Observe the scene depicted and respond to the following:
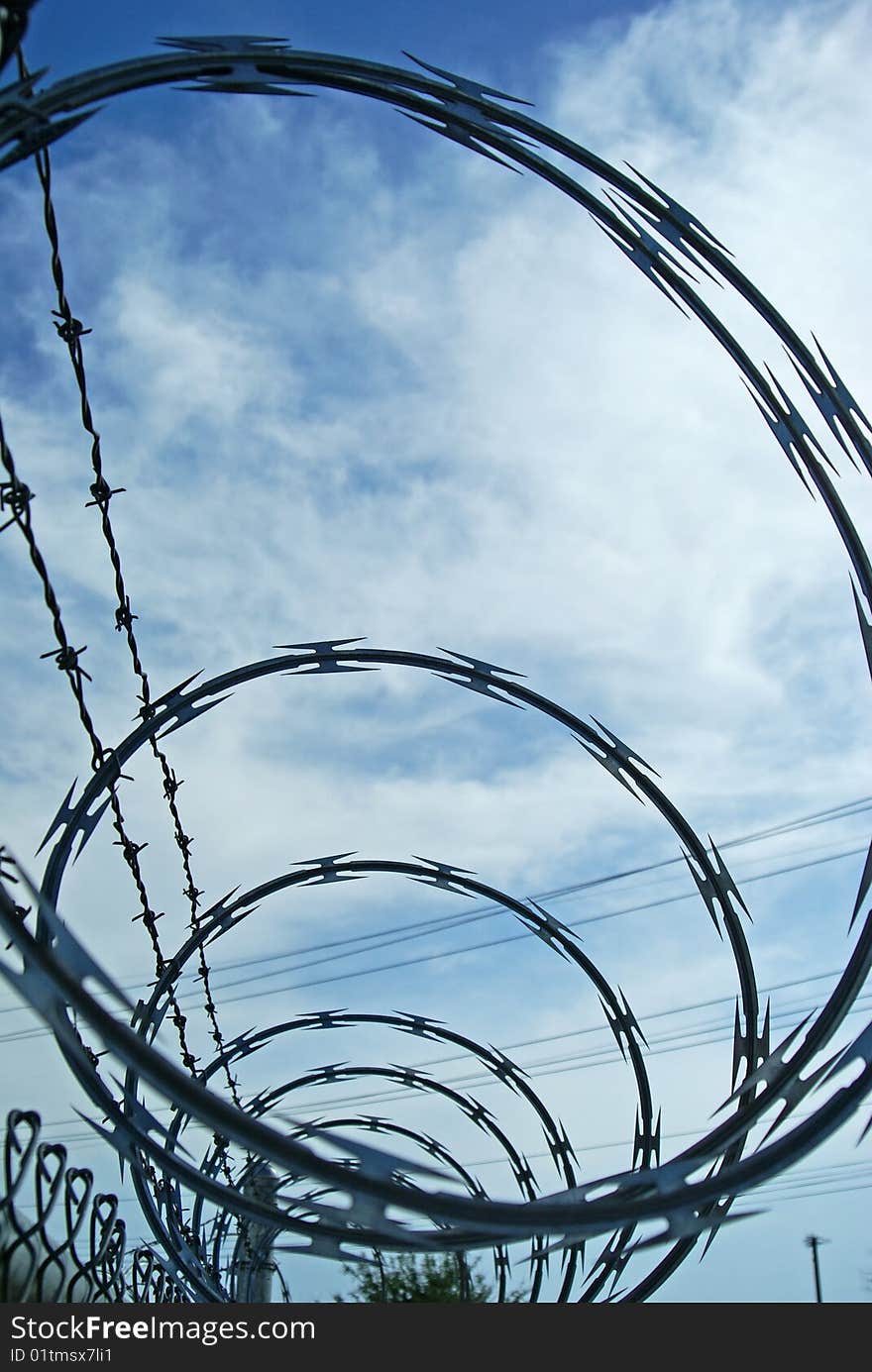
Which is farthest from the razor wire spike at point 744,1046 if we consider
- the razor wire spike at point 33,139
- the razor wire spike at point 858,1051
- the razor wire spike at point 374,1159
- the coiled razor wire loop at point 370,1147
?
the razor wire spike at point 33,139

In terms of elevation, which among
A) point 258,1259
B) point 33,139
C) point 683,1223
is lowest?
point 683,1223

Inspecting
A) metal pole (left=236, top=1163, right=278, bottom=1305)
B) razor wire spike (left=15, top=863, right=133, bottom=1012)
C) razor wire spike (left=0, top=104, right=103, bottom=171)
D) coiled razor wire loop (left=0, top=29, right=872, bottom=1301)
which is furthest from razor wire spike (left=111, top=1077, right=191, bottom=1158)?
metal pole (left=236, top=1163, right=278, bottom=1305)

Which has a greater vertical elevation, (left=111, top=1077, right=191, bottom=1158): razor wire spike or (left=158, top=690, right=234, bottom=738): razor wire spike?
(left=158, top=690, right=234, bottom=738): razor wire spike

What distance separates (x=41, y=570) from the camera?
443 cm

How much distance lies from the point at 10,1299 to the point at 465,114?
449 cm

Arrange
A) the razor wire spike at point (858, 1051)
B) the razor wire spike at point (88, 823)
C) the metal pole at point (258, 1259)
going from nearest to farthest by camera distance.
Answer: the razor wire spike at point (858, 1051)
the razor wire spike at point (88, 823)
the metal pole at point (258, 1259)

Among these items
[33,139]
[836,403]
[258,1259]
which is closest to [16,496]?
[33,139]

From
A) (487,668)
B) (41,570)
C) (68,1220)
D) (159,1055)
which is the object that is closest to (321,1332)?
(68,1220)

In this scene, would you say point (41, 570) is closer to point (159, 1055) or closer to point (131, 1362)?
point (159, 1055)

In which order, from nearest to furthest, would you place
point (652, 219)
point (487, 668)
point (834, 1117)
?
1. point (834, 1117)
2. point (652, 219)
3. point (487, 668)

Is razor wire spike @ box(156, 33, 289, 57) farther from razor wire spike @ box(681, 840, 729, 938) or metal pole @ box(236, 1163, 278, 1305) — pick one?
metal pole @ box(236, 1163, 278, 1305)

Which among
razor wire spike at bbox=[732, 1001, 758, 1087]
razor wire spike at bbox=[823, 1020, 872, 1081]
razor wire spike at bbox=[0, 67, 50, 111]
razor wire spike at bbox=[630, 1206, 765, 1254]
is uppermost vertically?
razor wire spike at bbox=[0, 67, 50, 111]

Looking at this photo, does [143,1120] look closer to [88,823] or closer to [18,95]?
[88,823]

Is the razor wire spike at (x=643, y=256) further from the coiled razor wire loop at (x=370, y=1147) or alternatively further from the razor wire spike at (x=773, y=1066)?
the razor wire spike at (x=773, y=1066)
